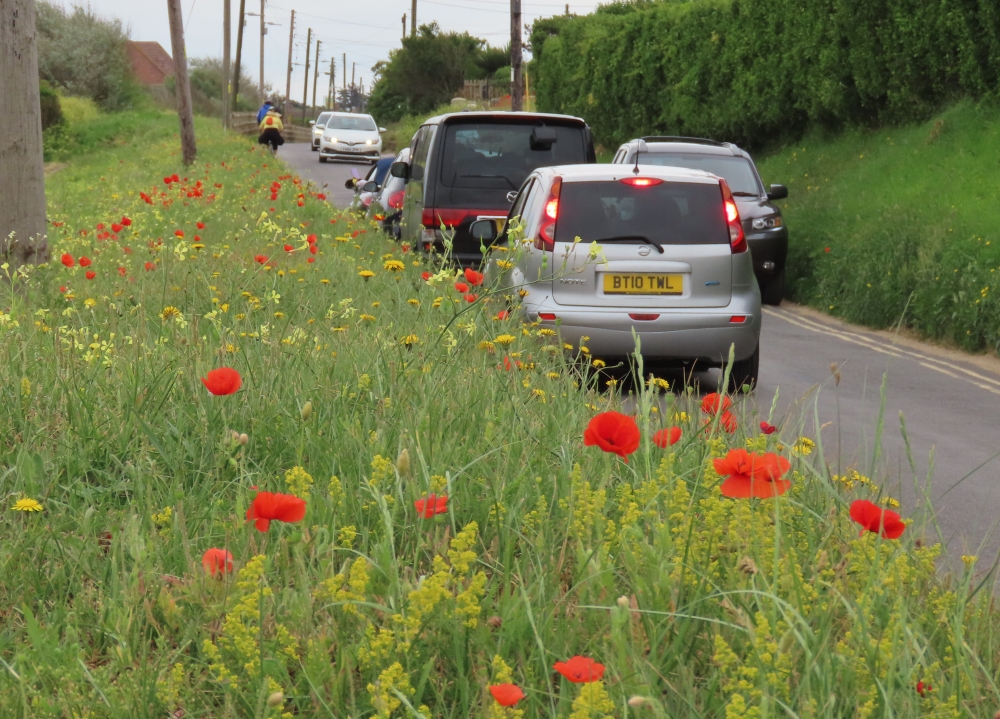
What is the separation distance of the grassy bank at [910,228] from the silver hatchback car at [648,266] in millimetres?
4344

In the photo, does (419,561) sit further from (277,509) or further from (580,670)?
(580,670)

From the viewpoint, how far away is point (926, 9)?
16.9 meters

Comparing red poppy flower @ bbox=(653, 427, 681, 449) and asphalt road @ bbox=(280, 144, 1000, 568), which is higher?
red poppy flower @ bbox=(653, 427, 681, 449)

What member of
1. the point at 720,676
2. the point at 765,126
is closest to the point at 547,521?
the point at 720,676

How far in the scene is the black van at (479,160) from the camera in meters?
11.6

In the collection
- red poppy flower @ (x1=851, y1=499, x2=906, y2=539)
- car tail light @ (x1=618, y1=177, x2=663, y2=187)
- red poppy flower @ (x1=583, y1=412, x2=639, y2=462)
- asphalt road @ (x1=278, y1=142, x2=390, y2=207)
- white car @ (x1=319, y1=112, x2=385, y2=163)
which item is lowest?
asphalt road @ (x1=278, y1=142, x2=390, y2=207)

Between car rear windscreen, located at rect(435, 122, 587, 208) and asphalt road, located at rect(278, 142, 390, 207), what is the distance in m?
15.4

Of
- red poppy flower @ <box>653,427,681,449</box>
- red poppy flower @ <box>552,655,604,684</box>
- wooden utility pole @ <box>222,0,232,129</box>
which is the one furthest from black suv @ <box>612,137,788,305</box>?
wooden utility pole @ <box>222,0,232,129</box>

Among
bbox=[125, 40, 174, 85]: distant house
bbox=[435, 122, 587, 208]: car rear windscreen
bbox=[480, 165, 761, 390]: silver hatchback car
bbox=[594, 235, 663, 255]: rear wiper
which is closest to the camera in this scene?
bbox=[480, 165, 761, 390]: silver hatchback car

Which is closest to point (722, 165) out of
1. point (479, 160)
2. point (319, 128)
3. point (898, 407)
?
point (479, 160)

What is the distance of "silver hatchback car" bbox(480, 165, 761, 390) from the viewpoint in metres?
8.12

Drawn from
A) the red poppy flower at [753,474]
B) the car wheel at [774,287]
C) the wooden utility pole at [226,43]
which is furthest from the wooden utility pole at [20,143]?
the wooden utility pole at [226,43]

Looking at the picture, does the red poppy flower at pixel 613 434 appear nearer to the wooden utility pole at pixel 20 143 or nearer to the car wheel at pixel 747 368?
the car wheel at pixel 747 368

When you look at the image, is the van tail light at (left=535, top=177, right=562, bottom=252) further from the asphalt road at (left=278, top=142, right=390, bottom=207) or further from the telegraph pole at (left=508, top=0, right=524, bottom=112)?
the telegraph pole at (left=508, top=0, right=524, bottom=112)
